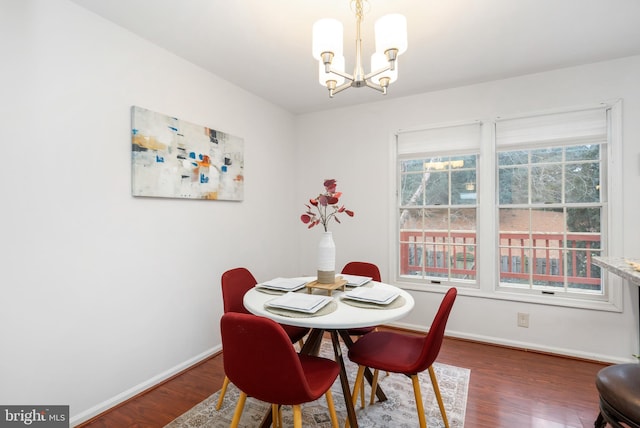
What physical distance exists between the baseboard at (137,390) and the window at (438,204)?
2259 mm

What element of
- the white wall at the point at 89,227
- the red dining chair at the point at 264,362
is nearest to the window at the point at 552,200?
the red dining chair at the point at 264,362

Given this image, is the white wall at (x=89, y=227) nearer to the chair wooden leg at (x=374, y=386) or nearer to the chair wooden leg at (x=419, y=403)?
the chair wooden leg at (x=374, y=386)

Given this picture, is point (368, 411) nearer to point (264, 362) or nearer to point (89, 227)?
point (264, 362)

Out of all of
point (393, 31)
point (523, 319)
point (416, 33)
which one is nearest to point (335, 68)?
point (393, 31)

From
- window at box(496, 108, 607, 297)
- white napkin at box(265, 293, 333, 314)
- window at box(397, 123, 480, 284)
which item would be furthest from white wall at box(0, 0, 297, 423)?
window at box(496, 108, 607, 297)

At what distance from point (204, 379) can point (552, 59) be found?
154 inches

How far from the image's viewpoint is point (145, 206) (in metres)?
2.33

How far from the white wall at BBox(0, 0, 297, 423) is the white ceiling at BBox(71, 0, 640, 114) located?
268 millimetres

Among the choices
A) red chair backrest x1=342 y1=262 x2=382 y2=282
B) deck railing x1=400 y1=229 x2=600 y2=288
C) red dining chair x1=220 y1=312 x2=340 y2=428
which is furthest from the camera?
deck railing x1=400 y1=229 x2=600 y2=288

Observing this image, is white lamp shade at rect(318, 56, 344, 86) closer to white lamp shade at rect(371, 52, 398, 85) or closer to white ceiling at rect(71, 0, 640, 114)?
white lamp shade at rect(371, 52, 398, 85)

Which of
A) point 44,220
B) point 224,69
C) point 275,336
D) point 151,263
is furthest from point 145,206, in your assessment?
point 275,336

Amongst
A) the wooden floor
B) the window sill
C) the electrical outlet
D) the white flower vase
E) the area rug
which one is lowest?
the wooden floor

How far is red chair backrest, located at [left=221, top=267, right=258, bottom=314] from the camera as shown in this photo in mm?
2122

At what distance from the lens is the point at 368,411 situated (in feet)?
6.71
